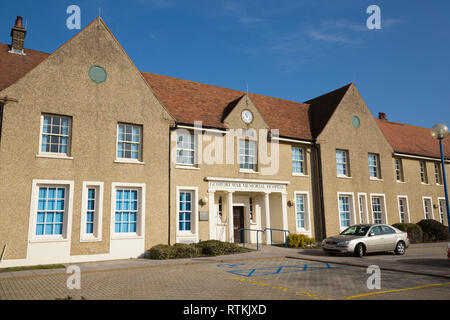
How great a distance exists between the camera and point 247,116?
21.0 m

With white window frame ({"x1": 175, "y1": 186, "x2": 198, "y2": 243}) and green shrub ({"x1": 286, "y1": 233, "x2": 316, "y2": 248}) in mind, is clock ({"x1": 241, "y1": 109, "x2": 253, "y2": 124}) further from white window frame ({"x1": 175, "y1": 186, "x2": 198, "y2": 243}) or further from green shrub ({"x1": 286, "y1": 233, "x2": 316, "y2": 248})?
green shrub ({"x1": 286, "y1": 233, "x2": 316, "y2": 248})

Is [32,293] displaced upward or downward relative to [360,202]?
downward

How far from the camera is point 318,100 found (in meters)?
27.6

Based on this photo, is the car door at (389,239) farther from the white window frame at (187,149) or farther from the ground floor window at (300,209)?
the white window frame at (187,149)

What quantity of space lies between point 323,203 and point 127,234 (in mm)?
12550

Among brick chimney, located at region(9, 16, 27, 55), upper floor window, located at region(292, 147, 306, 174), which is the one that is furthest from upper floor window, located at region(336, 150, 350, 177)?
brick chimney, located at region(9, 16, 27, 55)

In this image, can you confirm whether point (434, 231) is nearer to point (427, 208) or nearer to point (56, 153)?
point (427, 208)

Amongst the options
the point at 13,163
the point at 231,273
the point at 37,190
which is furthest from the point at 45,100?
the point at 231,273

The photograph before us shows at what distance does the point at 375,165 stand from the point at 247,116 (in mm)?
11473

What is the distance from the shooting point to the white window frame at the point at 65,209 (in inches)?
558

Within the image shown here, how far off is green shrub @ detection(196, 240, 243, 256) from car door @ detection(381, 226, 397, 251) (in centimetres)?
718

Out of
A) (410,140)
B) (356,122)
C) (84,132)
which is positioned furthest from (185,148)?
(410,140)

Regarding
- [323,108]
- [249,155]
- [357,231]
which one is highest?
[323,108]
